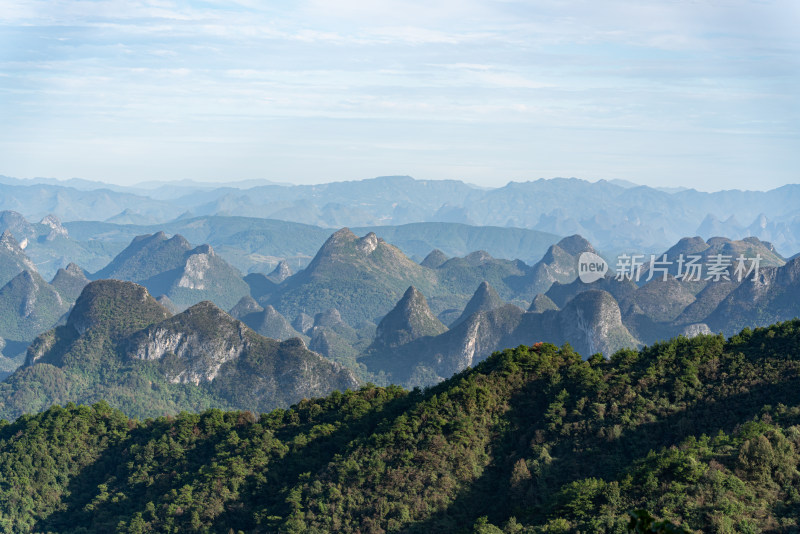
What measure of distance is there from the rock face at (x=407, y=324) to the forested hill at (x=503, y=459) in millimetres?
96294

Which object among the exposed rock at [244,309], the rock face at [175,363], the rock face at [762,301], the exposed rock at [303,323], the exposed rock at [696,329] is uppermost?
the rock face at [762,301]

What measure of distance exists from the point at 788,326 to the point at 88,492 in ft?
142

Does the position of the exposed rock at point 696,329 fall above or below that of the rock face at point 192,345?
above

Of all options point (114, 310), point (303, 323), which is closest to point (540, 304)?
point (303, 323)

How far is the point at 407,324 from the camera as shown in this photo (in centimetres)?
14775

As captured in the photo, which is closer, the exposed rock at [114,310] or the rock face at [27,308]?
the exposed rock at [114,310]

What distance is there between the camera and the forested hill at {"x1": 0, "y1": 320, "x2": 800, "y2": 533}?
96.0ft

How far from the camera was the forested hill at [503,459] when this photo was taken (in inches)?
1152

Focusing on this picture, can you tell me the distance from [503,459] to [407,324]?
108947mm

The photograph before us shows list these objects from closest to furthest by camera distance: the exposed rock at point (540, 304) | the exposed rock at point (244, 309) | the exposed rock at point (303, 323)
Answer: the exposed rock at point (540, 304) → the exposed rock at point (244, 309) → the exposed rock at point (303, 323)

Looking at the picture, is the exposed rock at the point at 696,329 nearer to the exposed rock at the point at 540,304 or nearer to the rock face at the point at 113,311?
the exposed rock at the point at 540,304

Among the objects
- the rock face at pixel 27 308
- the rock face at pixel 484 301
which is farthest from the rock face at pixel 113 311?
the rock face at pixel 484 301

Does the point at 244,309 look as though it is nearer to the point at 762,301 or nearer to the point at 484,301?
the point at 484,301

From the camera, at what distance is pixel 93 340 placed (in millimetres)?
110250
